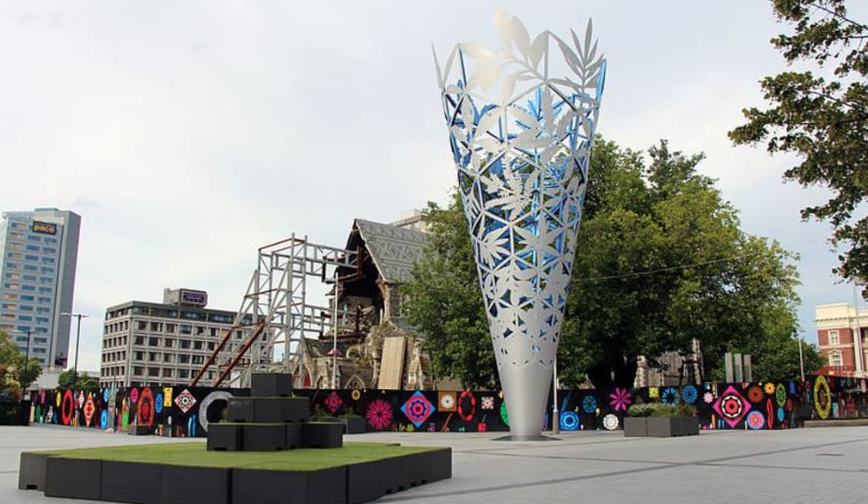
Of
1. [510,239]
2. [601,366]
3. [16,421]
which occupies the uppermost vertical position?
[510,239]

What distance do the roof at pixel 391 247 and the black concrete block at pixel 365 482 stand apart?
4788 cm

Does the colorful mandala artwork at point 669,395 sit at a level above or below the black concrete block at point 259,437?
above

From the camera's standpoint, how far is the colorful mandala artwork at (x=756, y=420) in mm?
33281

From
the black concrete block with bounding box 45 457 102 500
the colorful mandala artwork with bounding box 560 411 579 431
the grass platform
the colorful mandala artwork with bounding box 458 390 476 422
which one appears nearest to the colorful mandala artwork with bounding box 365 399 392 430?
the colorful mandala artwork with bounding box 458 390 476 422

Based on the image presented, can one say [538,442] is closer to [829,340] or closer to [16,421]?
[16,421]

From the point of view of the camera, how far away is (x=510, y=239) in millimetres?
24500

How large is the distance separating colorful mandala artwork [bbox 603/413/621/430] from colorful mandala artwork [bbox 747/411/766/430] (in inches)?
226

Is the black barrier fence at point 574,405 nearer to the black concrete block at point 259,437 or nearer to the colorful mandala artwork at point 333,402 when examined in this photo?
the colorful mandala artwork at point 333,402

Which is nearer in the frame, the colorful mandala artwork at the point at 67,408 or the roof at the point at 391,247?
the colorful mandala artwork at the point at 67,408

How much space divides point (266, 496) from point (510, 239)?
16029 millimetres

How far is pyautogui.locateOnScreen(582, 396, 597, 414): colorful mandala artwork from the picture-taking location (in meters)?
36.8

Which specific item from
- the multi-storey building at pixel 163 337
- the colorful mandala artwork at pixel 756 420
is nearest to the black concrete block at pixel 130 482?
the colorful mandala artwork at pixel 756 420

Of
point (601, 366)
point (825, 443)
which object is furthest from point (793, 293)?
point (825, 443)

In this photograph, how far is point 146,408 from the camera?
105 ft
